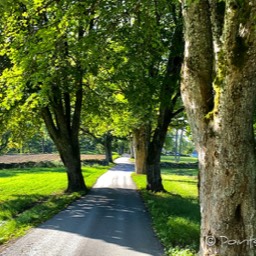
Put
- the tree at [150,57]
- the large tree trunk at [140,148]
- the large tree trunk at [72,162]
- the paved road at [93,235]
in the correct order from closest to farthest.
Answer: the paved road at [93,235] → the tree at [150,57] → the large tree trunk at [72,162] → the large tree trunk at [140,148]

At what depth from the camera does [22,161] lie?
180 ft

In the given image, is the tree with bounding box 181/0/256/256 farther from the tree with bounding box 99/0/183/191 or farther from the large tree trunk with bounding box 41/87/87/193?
the large tree trunk with bounding box 41/87/87/193

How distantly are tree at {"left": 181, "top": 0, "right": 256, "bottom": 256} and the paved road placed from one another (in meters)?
3.81

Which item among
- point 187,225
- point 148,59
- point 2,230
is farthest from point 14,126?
point 187,225

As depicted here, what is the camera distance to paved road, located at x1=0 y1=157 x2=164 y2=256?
9539 millimetres

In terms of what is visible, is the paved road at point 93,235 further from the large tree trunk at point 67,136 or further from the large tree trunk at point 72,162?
the large tree trunk at point 67,136

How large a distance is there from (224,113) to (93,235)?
682 centimetres

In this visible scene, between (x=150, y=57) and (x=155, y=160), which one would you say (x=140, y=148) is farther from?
(x=150, y=57)

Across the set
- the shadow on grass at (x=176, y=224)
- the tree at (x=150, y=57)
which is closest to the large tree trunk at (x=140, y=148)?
the tree at (x=150, y=57)

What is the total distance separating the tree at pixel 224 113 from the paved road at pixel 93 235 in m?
3.81

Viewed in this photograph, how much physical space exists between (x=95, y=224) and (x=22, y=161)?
43.9m

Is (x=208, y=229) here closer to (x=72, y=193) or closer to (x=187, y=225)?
(x=187, y=225)

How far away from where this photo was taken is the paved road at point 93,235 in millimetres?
9539

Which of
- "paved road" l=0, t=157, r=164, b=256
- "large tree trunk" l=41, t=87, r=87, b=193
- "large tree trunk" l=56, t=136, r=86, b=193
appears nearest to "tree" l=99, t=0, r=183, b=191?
"large tree trunk" l=41, t=87, r=87, b=193
